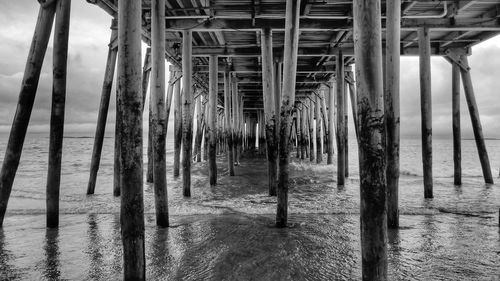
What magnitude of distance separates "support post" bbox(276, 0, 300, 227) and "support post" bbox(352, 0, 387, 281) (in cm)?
249

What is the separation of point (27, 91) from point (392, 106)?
18.2 feet

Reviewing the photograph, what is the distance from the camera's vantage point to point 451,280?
3.03m

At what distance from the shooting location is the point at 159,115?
5156 mm

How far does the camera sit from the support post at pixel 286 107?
496cm

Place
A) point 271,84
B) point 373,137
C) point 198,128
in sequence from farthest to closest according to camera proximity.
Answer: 1. point 198,128
2. point 271,84
3. point 373,137

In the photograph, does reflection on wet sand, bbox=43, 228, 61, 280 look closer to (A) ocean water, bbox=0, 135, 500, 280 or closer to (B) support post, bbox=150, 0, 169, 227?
(A) ocean water, bbox=0, 135, 500, 280

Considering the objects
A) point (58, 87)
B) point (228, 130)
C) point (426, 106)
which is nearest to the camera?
point (58, 87)

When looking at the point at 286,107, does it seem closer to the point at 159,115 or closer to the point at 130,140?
the point at 159,115

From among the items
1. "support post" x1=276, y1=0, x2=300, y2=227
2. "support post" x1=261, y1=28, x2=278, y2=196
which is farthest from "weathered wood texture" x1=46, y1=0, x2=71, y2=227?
"support post" x1=261, y1=28, x2=278, y2=196

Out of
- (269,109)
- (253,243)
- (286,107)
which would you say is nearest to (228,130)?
(269,109)

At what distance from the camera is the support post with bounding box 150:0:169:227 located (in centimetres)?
502

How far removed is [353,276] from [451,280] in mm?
950

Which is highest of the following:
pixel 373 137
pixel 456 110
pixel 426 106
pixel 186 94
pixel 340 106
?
pixel 186 94

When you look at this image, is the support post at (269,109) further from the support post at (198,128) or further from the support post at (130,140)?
the support post at (198,128)
